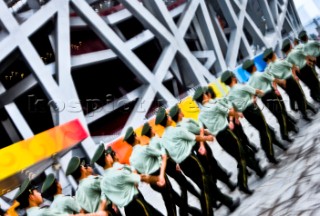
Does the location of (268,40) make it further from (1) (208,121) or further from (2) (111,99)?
(1) (208,121)

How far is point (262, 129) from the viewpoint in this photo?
6281 millimetres

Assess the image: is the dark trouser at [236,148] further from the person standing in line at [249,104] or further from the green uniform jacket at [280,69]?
the green uniform jacket at [280,69]

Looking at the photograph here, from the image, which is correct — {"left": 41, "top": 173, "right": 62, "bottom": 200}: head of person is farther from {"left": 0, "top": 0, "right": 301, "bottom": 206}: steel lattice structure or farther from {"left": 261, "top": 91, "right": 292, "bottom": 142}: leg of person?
{"left": 0, "top": 0, "right": 301, "bottom": 206}: steel lattice structure

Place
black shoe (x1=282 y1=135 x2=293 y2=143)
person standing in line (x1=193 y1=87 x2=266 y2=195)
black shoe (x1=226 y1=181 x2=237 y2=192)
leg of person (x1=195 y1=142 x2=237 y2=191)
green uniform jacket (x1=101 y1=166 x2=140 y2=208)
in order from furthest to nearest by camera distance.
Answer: black shoe (x1=282 y1=135 x2=293 y2=143) → black shoe (x1=226 y1=181 x2=237 y2=192) → leg of person (x1=195 y1=142 x2=237 y2=191) → person standing in line (x1=193 y1=87 x2=266 y2=195) → green uniform jacket (x1=101 y1=166 x2=140 y2=208)

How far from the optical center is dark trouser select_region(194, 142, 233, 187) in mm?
5695

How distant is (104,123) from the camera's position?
15211 millimetres

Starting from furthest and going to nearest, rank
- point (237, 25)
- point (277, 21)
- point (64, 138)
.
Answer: point (277, 21), point (237, 25), point (64, 138)

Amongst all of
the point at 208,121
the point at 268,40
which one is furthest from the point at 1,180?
the point at 268,40

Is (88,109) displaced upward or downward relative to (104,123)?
upward

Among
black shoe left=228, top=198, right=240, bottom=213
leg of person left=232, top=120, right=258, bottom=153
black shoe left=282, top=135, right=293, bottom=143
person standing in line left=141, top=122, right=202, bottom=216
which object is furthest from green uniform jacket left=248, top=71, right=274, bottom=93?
person standing in line left=141, top=122, right=202, bottom=216

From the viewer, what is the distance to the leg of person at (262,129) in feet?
20.5

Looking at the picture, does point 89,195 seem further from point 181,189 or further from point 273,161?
point 273,161

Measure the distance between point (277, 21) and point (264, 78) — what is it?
20785 millimetres

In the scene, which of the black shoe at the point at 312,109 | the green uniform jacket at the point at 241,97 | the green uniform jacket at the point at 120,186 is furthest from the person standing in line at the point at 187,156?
the black shoe at the point at 312,109
